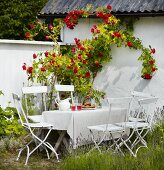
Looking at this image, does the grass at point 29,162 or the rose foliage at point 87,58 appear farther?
the rose foliage at point 87,58

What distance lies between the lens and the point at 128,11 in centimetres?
1147

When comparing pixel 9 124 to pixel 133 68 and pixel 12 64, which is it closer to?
pixel 12 64

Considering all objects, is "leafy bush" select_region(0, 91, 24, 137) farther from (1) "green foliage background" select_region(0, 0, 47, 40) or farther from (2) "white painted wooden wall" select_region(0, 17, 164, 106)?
(1) "green foliage background" select_region(0, 0, 47, 40)

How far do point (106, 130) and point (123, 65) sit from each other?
3.56m

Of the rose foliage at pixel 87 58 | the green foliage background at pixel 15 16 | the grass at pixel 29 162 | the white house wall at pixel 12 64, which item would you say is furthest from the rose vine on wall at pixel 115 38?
the green foliage background at pixel 15 16

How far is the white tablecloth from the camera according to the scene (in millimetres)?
8906

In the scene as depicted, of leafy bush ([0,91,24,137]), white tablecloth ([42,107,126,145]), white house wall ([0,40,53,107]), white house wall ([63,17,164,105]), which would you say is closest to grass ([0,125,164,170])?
white tablecloth ([42,107,126,145])

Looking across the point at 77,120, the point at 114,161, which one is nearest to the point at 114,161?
the point at 114,161

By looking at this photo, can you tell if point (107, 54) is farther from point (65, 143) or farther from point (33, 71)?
point (65, 143)

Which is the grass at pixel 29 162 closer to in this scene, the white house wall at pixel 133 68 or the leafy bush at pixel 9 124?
the leafy bush at pixel 9 124

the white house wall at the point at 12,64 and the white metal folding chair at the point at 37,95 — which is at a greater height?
the white house wall at the point at 12,64

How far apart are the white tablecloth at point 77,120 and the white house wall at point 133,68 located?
7.30 ft

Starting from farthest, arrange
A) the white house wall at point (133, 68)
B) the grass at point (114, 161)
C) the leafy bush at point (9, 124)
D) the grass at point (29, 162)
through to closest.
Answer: the white house wall at point (133, 68)
the leafy bush at point (9, 124)
the grass at point (29, 162)
the grass at point (114, 161)

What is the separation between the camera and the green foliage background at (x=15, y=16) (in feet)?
63.2
